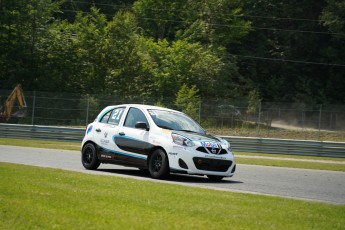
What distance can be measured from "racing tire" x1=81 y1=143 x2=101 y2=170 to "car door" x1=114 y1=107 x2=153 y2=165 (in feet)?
2.52

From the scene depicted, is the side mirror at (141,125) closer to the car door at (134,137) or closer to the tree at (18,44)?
the car door at (134,137)

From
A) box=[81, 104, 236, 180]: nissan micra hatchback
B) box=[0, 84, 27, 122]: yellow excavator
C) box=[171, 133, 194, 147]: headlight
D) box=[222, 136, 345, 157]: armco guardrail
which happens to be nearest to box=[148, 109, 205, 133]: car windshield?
box=[81, 104, 236, 180]: nissan micra hatchback

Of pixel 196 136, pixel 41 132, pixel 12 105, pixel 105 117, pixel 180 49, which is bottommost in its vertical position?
pixel 41 132

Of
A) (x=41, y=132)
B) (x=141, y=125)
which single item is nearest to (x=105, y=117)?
(x=141, y=125)

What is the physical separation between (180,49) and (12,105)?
2171 cm

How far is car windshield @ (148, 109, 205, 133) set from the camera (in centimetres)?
1567

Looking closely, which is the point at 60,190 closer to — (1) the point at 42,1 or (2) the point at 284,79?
(1) the point at 42,1

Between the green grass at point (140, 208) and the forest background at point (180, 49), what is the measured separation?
99.9ft

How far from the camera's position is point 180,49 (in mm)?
56062

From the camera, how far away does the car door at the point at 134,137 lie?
15.4 metres

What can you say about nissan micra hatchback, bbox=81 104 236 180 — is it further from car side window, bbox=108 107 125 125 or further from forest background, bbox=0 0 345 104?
forest background, bbox=0 0 345 104

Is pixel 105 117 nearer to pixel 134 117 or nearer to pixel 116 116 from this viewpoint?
pixel 116 116

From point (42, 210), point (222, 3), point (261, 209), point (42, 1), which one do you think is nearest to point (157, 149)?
point (261, 209)

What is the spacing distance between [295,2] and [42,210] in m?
65.2
